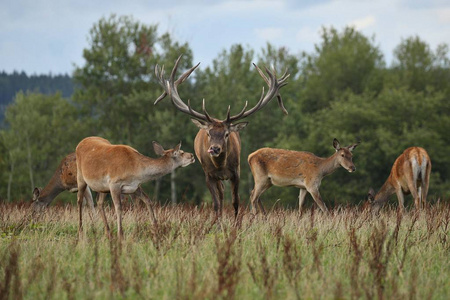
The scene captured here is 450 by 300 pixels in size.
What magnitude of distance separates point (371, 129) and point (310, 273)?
78.4 ft

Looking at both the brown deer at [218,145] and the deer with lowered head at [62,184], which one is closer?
the brown deer at [218,145]

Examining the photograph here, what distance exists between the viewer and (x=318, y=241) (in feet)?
20.2

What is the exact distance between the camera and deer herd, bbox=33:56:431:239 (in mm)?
6953

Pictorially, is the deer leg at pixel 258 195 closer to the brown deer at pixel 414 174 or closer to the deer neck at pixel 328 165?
the deer neck at pixel 328 165

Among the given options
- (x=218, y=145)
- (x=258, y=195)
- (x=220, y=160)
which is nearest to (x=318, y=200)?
(x=258, y=195)

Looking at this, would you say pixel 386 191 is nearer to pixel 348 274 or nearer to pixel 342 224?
pixel 342 224

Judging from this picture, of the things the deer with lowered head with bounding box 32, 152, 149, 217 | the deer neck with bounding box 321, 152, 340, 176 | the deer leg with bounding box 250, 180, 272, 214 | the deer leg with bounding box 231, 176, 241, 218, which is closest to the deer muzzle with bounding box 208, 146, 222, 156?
the deer leg with bounding box 231, 176, 241, 218

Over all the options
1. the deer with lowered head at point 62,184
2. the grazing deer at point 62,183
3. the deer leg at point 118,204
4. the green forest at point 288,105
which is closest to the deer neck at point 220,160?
the deer leg at point 118,204

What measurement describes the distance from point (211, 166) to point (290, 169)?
7.87 feet

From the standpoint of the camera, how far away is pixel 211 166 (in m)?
8.47

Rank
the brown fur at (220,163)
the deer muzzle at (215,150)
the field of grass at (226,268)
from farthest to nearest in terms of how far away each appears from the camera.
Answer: the brown fur at (220,163), the deer muzzle at (215,150), the field of grass at (226,268)

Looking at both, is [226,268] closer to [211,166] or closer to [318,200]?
[211,166]

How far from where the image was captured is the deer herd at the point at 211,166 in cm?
695

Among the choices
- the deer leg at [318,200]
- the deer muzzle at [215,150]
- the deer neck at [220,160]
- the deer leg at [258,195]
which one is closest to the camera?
the deer muzzle at [215,150]
